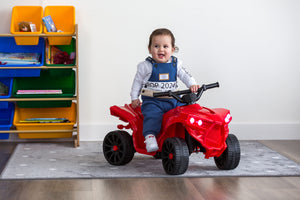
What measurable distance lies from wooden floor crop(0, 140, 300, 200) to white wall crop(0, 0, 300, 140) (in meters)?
1.37

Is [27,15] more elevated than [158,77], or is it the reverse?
[27,15]

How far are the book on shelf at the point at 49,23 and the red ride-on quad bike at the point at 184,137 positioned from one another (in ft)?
3.35

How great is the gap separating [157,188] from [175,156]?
25 centimetres

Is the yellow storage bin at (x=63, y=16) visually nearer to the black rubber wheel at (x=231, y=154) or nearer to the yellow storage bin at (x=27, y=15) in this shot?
the yellow storage bin at (x=27, y=15)

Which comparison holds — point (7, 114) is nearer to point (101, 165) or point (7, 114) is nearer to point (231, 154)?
point (101, 165)

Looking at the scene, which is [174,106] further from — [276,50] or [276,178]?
[276,50]

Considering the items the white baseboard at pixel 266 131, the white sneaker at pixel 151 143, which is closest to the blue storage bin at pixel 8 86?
the white sneaker at pixel 151 143

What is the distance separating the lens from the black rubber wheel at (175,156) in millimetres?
2629

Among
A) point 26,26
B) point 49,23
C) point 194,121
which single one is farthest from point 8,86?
point 194,121

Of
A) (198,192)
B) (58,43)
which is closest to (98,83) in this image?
(58,43)

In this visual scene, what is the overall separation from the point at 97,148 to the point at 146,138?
90 centimetres

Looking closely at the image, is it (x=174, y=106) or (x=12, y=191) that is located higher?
(x=174, y=106)

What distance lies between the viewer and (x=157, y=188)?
8.07 ft

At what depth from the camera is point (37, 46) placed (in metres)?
3.77
